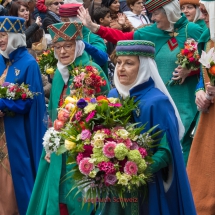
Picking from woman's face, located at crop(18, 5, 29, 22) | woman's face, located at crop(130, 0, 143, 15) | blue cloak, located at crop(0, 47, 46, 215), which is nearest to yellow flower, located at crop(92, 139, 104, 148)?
blue cloak, located at crop(0, 47, 46, 215)

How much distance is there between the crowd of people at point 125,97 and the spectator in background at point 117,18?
955 mm

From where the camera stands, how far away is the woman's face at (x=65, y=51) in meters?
9.30

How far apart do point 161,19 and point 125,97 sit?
2.95m

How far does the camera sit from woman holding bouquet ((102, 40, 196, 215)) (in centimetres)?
670

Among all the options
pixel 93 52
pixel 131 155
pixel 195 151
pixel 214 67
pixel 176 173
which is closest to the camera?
pixel 131 155

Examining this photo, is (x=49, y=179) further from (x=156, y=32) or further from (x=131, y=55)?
(x=156, y=32)

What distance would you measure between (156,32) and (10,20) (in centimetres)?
176

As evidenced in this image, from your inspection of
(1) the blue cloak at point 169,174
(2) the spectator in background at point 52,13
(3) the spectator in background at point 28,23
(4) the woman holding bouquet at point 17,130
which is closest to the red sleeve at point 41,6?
(2) the spectator in background at point 52,13

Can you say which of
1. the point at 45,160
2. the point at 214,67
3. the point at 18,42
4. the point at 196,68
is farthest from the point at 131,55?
the point at 18,42

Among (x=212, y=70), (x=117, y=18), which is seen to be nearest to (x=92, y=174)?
(x=212, y=70)

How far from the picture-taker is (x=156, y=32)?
387 inches

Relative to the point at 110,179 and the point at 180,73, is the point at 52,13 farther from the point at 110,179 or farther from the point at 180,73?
the point at 110,179

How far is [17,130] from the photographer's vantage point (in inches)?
393

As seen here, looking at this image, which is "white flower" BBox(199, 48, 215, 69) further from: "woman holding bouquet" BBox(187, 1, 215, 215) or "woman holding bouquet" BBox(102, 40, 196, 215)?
"woman holding bouquet" BBox(102, 40, 196, 215)
